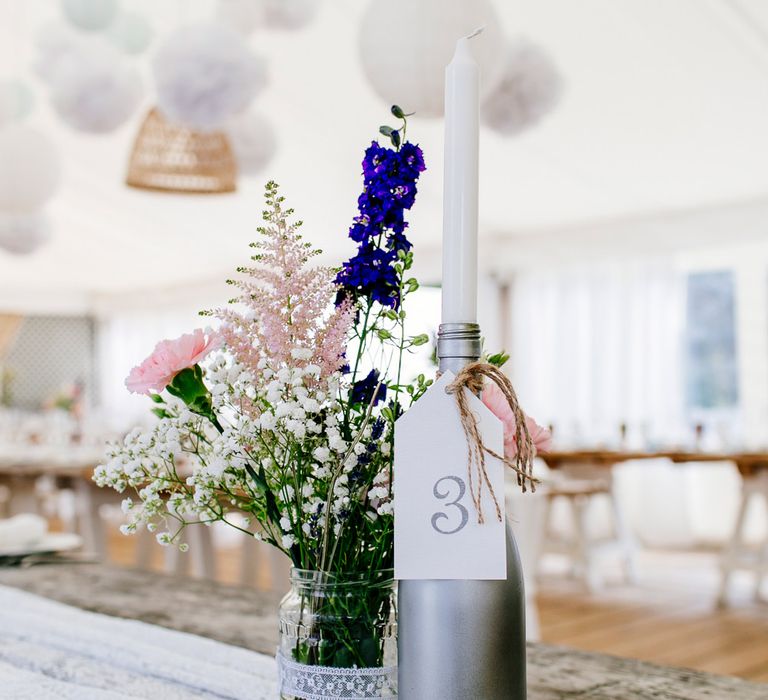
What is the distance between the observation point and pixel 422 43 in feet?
6.33

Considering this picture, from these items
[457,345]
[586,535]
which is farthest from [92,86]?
[586,535]

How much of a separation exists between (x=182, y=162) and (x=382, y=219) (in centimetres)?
300

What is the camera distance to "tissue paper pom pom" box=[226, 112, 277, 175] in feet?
11.4

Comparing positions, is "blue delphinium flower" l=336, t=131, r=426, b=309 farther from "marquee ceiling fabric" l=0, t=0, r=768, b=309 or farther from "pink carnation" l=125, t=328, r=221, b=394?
"marquee ceiling fabric" l=0, t=0, r=768, b=309

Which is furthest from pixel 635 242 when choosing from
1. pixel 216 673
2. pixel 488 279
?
pixel 216 673

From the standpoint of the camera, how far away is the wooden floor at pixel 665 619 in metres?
3.63

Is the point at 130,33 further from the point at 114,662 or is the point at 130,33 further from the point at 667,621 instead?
the point at 667,621

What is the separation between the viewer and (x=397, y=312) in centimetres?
64

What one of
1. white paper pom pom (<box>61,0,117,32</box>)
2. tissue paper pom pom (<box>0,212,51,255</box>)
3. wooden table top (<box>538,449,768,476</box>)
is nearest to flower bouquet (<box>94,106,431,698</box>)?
white paper pom pom (<box>61,0,117,32</box>)

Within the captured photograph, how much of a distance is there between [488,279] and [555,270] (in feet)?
1.74

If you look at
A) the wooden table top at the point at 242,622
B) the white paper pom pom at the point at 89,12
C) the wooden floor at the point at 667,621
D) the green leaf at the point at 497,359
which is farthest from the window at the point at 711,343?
the green leaf at the point at 497,359

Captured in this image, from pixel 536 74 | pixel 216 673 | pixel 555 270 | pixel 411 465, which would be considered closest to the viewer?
pixel 411 465

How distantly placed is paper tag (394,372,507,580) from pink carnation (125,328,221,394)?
0.16 metres

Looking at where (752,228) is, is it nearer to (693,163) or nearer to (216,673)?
(693,163)
